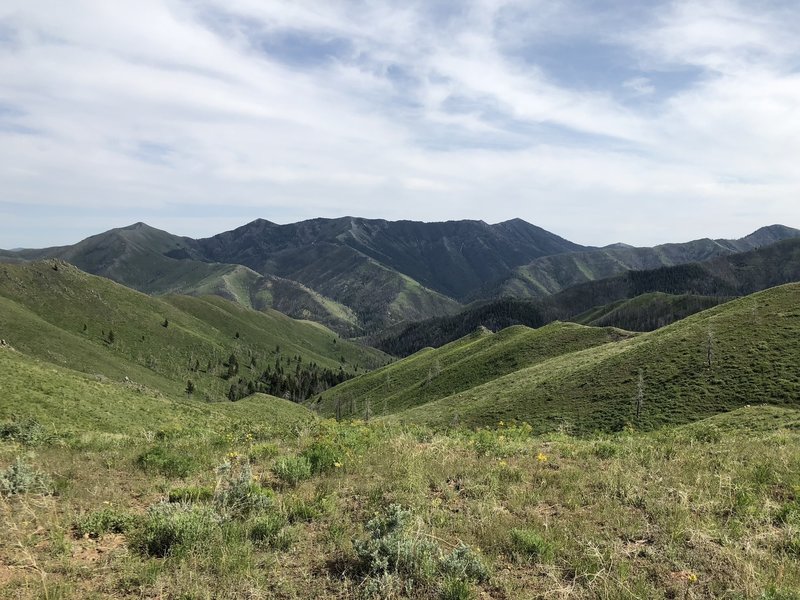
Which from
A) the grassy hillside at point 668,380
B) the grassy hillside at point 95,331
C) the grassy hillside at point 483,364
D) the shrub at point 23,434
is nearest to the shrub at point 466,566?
the shrub at point 23,434

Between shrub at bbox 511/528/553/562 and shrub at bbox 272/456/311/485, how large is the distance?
5.30 meters

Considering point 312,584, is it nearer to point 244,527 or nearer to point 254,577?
point 254,577

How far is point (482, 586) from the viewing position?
6.91m

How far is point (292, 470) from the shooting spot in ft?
35.7

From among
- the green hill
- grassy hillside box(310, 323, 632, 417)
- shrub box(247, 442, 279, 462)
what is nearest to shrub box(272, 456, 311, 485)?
shrub box(247, 442, 279, 462)

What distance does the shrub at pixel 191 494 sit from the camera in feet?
30.7

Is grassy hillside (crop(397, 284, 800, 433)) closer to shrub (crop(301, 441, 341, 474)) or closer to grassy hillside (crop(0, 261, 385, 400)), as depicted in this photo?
shrub (crop(301, 441, 341, 474))

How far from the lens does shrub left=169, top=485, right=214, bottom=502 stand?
9359 millimetres

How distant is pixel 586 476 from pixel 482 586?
500cm

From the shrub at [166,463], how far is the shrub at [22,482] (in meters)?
2.11

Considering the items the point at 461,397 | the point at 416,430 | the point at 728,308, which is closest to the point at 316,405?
the point at 461,397

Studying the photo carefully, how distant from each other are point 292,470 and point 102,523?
3.95 metres

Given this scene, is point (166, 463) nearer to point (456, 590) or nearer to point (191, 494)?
point (191, 494)

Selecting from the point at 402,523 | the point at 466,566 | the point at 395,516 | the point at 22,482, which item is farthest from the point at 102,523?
the point at 466,566
